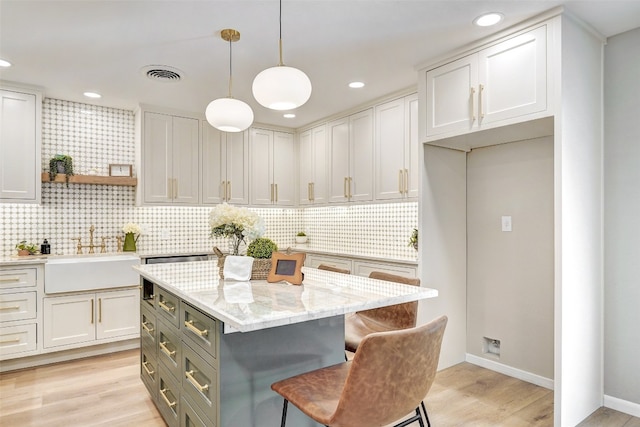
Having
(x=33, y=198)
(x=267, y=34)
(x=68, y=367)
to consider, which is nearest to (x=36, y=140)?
(x=33, y=198)

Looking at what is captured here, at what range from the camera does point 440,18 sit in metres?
2.45

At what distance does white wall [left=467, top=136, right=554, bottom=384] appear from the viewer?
3.00 m

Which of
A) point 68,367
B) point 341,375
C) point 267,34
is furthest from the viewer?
point 68,367

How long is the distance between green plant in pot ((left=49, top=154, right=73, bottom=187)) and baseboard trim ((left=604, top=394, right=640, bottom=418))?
492cm

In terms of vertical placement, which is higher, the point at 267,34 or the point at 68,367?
the point at 267,34

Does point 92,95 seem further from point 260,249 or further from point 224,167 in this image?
point 260,249

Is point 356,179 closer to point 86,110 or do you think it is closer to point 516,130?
point 516,130

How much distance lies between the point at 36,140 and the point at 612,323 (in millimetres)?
4945

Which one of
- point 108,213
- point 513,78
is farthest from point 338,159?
point 108,213

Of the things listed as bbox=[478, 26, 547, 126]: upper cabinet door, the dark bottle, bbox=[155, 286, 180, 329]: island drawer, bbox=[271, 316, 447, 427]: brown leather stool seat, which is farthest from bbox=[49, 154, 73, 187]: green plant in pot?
bbox=[478, 26, 547, 126]: upper cabinet door

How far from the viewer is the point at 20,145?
3.62 m

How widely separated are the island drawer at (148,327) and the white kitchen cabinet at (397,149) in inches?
93.5

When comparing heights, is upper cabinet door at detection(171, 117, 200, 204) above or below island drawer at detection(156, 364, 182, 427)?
above

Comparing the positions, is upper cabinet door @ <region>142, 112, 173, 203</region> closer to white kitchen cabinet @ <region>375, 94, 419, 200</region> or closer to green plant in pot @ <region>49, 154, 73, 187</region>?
green plant in pot @ <region>49, 154, 73, 187</region>
